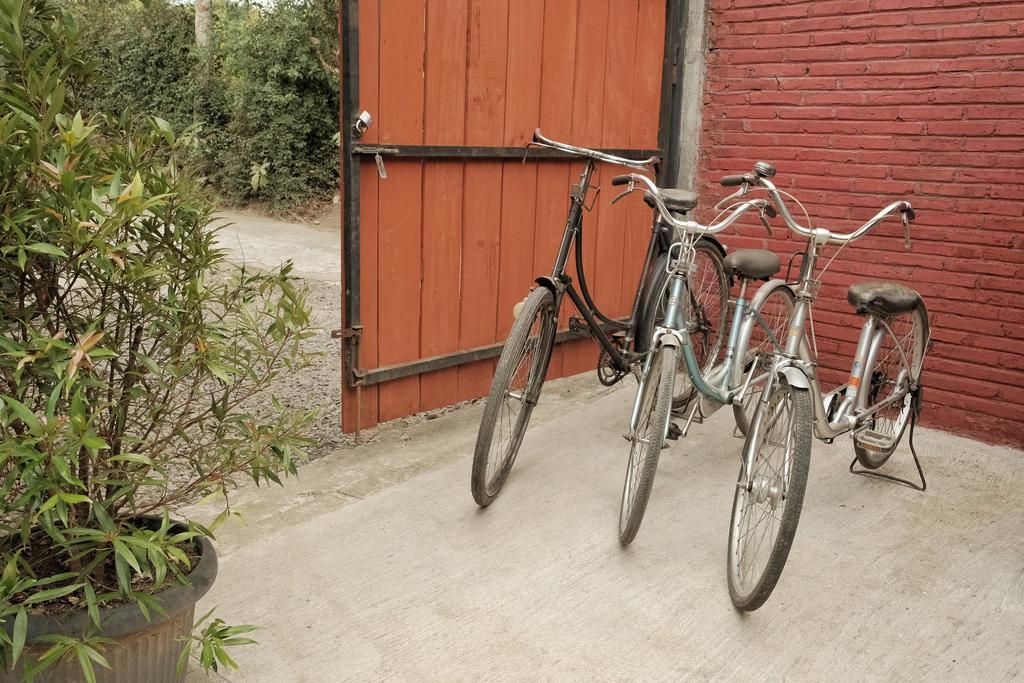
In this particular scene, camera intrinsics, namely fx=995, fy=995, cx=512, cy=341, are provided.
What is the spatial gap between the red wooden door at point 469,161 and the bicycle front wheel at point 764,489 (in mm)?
1895

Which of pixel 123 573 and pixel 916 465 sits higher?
pixel 123 573

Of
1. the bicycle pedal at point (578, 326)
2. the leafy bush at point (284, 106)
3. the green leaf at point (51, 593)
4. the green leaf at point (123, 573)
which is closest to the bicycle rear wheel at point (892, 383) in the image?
the bicycle pedal at point (578, 326)

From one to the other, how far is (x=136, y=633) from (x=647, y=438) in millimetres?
1726

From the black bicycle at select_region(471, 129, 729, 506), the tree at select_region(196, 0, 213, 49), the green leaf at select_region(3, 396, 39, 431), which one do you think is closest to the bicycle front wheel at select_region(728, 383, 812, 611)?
the black bicycle at select_region(471, 129, 729, 506)

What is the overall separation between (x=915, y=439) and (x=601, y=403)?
1.49m

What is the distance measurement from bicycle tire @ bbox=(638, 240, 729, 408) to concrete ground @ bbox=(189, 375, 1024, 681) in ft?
1.57

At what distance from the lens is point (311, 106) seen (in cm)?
1282

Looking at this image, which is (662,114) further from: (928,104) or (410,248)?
(410,248)

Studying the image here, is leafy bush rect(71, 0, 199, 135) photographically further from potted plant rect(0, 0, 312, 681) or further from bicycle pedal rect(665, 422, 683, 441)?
potted plant rect(0, 0, 312, 681)

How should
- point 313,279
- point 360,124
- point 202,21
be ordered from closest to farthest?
point 360,124, point 313,279, point 202,21

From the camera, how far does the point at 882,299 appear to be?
3.73m

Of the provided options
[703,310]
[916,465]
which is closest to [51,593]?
[703,310]

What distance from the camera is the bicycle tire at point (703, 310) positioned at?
14.0 ft

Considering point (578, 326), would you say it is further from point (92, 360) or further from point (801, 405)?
point (92, 360)
